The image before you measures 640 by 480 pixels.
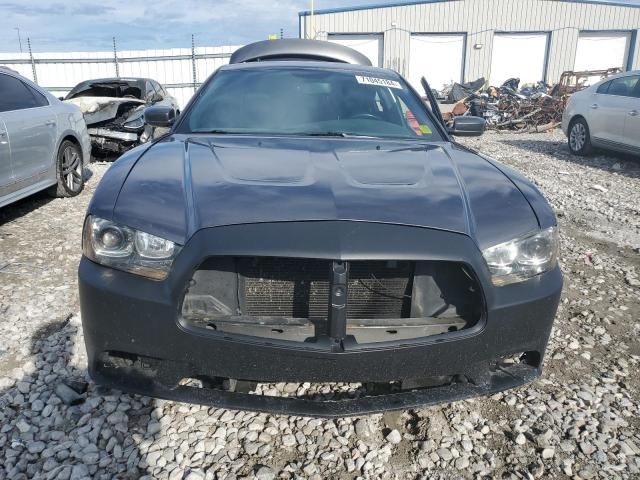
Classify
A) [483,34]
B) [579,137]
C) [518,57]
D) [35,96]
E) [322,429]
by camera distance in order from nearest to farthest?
[322,429] → [35,96] → [579,137] → [483,34] → [518,57]

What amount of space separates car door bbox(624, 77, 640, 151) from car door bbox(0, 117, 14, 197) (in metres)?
8.52

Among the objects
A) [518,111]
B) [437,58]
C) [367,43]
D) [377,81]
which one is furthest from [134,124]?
[437,58]

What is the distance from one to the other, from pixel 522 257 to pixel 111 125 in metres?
7.76

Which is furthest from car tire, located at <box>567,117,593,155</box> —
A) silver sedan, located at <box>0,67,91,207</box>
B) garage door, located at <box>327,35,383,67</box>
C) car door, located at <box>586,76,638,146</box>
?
garage door, located at <box>327,35,383,67</box>

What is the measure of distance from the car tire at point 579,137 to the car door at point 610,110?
0.73 ft

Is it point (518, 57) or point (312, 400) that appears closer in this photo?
point (312, 400)

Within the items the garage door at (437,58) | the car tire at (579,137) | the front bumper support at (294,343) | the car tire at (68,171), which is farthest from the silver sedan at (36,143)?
the garage door at (437,58)

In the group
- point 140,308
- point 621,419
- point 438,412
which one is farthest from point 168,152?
point 621,419

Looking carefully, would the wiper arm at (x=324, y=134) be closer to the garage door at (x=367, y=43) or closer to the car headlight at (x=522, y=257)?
the car headlight at (x=522, y=257)

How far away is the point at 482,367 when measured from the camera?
1968 millimetres

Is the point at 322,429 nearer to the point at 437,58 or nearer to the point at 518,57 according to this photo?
the point at 437,58

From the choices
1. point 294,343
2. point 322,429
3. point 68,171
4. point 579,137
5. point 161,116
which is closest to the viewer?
point 294,343

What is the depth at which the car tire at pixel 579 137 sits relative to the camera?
960 cm

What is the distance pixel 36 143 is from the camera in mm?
5254
